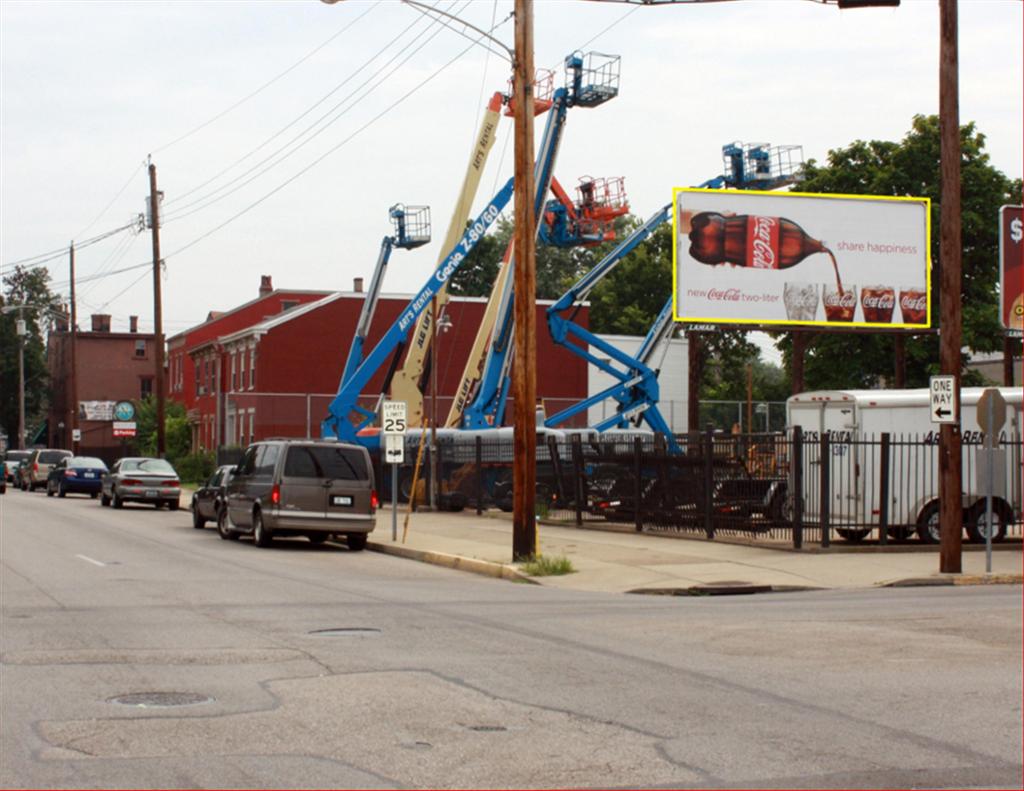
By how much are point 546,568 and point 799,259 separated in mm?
21716

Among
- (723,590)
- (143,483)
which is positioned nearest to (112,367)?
(143,483)

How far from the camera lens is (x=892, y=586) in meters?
19.6

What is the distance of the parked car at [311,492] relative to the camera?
84.0 ft

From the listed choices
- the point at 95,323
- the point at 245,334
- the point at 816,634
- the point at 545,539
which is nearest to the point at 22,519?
the point at 545,539

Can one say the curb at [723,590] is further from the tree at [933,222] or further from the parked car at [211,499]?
the tree at [933,222]

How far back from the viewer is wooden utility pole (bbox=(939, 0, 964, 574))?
64.9ft

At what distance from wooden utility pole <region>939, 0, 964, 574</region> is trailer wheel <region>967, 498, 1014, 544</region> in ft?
15.3

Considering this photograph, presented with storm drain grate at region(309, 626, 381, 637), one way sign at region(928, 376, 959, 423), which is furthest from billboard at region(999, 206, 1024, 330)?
storm drain grate at region(309, 626, 381, 637)

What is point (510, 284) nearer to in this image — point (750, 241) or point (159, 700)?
point (750, 241)

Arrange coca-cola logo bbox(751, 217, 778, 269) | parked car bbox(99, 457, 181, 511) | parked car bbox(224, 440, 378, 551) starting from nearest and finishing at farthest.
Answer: parked car bbox(224, 440, 378, 551), coca-cola logo bbox(751, 217, 778, 269), parked car bbox(99, 457, 181, 511)

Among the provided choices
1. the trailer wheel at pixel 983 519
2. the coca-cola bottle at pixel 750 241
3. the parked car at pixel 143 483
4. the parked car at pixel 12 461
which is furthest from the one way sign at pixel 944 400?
the parked car at pixel 12 461

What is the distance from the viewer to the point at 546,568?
2108 cm

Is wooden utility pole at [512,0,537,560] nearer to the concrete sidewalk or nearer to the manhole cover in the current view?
the concrete sidewalk

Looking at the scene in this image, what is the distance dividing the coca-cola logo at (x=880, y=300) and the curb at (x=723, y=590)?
23.3 metres
